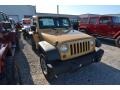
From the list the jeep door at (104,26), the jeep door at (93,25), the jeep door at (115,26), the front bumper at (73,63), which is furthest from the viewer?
the jeep door at (93,25)

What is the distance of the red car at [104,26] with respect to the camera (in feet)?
37.1

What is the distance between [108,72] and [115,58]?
200 cm

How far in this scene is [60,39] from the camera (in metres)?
5.58

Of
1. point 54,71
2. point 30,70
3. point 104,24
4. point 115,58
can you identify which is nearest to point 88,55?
point 54,71

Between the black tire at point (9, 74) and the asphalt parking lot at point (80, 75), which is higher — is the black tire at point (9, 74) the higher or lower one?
the higher one

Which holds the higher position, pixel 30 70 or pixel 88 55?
pixel 88 55

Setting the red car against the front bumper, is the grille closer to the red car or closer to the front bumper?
the front bumper

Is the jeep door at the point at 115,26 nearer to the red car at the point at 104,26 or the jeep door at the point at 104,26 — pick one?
the red car at the point at 104,26

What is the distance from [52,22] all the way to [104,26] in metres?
5.66

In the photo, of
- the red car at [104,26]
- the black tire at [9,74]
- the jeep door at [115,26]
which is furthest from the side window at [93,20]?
the black tire at [9,74]

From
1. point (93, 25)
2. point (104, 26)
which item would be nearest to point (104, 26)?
point (104, 26)

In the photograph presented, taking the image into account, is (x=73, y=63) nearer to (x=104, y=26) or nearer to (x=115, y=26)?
(x=115, y=26)

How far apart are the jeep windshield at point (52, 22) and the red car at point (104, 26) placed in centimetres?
478

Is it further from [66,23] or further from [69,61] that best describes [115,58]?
[69,61]
